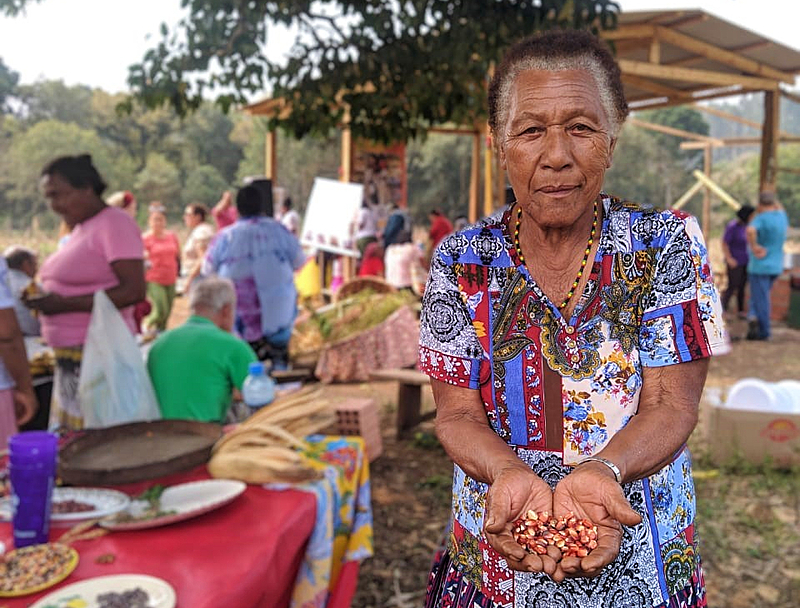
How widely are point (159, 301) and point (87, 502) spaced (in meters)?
7.08

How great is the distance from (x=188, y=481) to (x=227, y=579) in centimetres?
71

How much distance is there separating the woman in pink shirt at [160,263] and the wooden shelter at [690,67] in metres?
2.08

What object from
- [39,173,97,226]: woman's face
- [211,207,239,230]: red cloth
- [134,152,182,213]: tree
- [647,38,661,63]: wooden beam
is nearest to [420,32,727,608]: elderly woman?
[39,173,97,226]: woman's face

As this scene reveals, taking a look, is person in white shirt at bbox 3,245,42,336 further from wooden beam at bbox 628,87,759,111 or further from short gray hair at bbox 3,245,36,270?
wooden beam at bbox 628,87,759,111

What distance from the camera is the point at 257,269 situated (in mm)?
5191

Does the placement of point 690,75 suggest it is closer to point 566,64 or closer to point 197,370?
point 197,370

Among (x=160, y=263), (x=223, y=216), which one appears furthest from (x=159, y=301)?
(x=223, y=216)

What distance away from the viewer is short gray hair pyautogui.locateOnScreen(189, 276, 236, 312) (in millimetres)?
3512

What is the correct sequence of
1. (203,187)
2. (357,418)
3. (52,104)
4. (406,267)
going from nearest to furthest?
(357,418) < (406,267) < (203,187) < (52,104)

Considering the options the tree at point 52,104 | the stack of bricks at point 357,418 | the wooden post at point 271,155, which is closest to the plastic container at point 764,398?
→ the stack of bricks at point 357,418

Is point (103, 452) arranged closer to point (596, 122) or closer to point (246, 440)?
point (246, 440)

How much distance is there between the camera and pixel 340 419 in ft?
15.1

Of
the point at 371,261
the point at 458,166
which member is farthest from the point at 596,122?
the point at 458,166

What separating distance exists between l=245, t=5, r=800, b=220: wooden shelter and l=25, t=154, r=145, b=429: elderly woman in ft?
11.0
